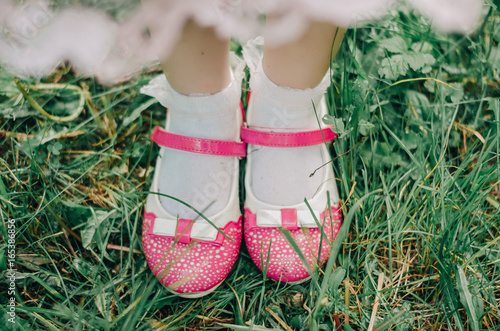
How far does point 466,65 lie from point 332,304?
76 cm

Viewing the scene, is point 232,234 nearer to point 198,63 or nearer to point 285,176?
point 285,176

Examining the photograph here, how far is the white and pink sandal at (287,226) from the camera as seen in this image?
75cm

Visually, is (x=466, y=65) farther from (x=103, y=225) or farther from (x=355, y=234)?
(x=103, y=225)

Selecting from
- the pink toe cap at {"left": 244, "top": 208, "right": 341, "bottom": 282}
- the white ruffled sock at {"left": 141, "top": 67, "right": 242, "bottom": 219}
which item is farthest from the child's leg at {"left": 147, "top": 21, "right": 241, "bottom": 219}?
→ the pink toe cap at {"left": 244, "top": 208, "right": 341, "bottom": 282}

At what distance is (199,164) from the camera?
0.79m

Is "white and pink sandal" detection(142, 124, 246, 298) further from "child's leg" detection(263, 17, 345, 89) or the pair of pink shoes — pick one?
"child's leg" detection(263, 17, 345, 89)

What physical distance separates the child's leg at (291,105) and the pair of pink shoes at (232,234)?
0.02 metres

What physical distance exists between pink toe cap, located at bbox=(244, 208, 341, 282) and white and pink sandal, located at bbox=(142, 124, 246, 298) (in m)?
0.04

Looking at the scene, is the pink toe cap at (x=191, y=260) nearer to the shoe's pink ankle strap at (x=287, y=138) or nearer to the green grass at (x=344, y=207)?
the green grass at (x=344, y=207)

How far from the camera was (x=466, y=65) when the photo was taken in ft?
3.28

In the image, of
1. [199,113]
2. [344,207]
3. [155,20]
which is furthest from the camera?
[344,207]

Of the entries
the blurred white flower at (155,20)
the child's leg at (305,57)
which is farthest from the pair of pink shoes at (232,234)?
the blurred white flower at (155,20)

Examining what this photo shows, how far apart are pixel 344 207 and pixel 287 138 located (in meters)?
0.21

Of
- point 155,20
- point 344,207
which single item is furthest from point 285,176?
point 155,20
